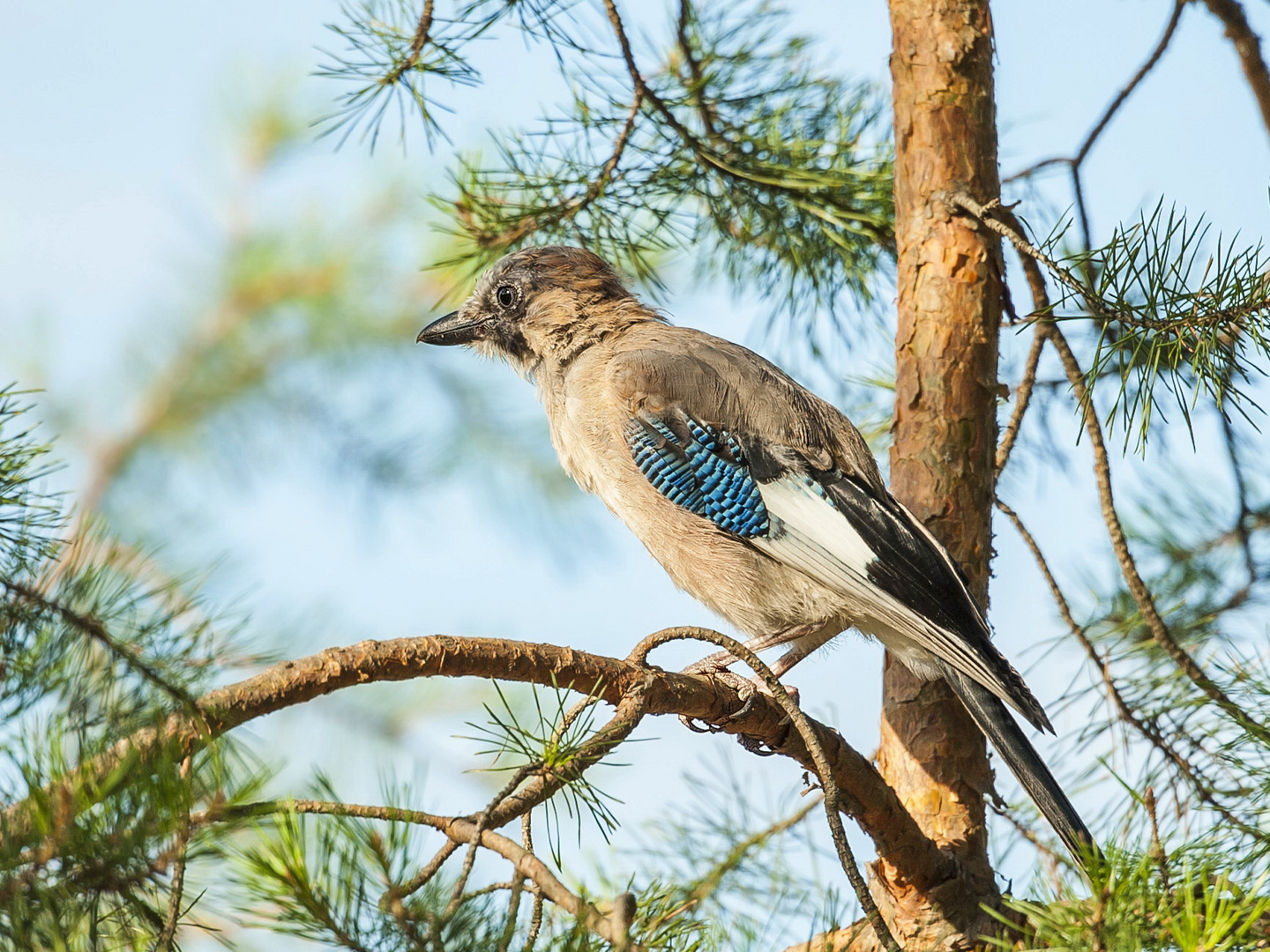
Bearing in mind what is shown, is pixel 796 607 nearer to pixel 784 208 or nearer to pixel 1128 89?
pixel 784 208

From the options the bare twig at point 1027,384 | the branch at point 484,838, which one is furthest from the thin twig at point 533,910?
the bare twig at point 1027,384

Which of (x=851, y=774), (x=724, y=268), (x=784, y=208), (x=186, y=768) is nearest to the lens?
(x=186, y=768)

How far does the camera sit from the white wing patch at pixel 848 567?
7.89 ft

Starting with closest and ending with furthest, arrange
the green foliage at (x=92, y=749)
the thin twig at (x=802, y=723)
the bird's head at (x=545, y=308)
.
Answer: the green foliage at (x=92, y=749), the thin twig at (x=802, y=723), the bird's head at (x=545, y=308)

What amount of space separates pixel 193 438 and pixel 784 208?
115 inches

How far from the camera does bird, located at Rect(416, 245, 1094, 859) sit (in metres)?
2.42

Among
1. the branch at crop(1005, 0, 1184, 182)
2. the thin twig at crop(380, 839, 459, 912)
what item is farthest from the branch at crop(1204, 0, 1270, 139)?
the thin twig at crop(380, 839, 459, 912)

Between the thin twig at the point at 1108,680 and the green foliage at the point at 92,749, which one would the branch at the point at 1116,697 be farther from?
the green foliage at the point at 92,749

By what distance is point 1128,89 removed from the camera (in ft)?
8.95

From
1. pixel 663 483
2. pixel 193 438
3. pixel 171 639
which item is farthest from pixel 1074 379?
pixel 193 438

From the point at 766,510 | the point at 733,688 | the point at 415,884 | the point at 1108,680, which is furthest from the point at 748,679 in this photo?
the point at 415,884

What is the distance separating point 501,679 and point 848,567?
3.45ft

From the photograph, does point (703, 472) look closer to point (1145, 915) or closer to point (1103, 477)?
point (1103, 477)

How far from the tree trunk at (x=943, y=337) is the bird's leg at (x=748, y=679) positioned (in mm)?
294
